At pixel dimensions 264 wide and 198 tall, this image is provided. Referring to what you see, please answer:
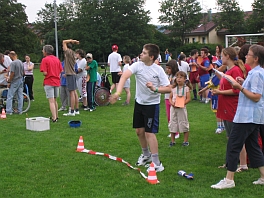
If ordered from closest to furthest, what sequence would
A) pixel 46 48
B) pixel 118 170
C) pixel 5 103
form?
pixel 118 170 → pixel 46 48 → pixel 5 103

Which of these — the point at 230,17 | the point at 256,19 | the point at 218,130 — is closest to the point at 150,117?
the point at 218,130

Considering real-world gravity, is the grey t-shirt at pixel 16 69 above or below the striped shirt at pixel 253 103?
above

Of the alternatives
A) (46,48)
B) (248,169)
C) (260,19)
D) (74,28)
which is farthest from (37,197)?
(74,28)

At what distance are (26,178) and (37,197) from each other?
0.82m

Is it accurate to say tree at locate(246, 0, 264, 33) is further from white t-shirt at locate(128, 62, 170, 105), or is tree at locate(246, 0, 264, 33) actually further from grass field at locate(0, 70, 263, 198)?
white t-shirt at locate(128, 62, 170, 105)

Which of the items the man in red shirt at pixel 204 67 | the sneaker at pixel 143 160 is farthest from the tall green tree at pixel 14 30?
the sneaker at pixel 143 160

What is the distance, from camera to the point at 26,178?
5492 mm

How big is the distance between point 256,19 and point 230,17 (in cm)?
654

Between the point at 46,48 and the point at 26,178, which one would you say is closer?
the point at 26,178

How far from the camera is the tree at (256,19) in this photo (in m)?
56.1

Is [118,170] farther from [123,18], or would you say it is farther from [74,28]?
[74,28]

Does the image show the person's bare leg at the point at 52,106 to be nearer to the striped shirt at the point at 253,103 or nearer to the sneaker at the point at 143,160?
the sneaker at the point at 143,160

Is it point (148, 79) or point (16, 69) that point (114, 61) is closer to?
point (16, 69)

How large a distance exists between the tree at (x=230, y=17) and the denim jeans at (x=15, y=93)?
5366 cm
